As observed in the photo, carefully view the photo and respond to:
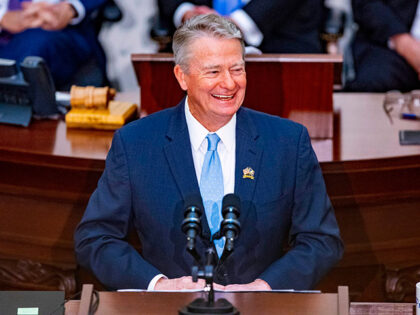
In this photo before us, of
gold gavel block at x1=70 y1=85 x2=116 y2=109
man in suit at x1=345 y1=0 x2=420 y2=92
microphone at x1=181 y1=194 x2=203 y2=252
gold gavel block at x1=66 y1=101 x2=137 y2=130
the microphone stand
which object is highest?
man in suit at x1=345 y1=0 x2=420 y2=92

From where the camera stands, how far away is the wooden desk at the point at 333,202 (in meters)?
3.06

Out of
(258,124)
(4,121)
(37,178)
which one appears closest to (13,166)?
(37,178)

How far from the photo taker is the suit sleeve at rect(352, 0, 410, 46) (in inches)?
187

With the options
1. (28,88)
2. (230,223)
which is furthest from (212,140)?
(28,88)

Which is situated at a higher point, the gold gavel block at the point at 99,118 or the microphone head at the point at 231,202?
the gold gavel block at the point at 99,118

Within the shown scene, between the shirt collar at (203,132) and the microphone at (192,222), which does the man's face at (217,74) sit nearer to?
the shirt collar at (203,132)

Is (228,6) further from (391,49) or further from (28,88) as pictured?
(28,88)

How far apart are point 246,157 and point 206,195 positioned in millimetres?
176

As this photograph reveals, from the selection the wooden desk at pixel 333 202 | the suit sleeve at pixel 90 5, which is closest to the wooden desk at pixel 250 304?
the wooden desk at pixel 333 202

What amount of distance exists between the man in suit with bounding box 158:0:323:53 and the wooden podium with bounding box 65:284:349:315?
8.66 feet

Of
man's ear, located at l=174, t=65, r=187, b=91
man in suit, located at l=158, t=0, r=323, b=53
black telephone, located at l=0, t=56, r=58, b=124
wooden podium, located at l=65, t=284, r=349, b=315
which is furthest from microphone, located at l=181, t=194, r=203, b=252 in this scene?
man in suit, located at l=158, t=0, r=323, b=53

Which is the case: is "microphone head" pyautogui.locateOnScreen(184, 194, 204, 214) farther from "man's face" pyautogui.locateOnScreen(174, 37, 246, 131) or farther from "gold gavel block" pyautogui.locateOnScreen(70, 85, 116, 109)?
"gold gavel block" pyautogui.locateOnScreen(70, 85, 116, 109)

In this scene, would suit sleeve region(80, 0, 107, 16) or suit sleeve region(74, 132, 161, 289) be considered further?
suit sleeve region(80, 0, 107, 16)

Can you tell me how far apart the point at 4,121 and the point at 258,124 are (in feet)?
4.60
